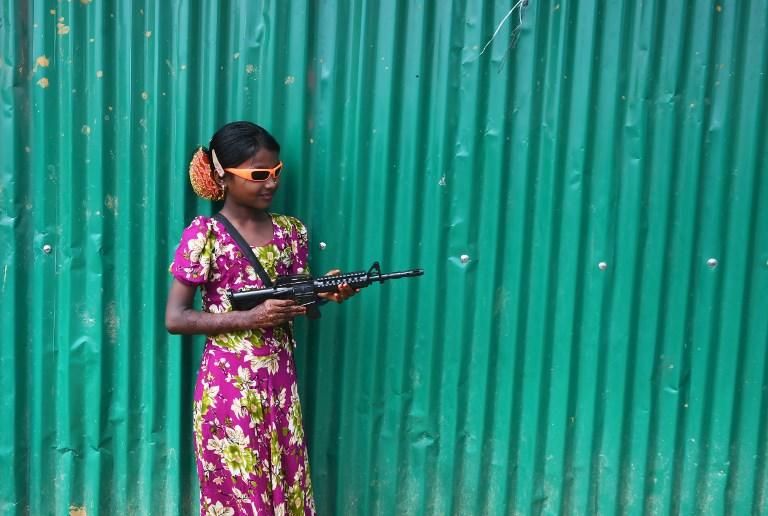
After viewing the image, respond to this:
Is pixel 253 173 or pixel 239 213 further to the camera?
pixel 239 213

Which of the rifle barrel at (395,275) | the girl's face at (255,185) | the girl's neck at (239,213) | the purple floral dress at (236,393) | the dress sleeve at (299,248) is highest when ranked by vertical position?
the girl's face at (255,185)

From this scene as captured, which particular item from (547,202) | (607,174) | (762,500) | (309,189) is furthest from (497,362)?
(762,500)

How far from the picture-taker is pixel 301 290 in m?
2.41

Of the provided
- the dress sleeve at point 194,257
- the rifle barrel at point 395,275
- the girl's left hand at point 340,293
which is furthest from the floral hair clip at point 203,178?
the rifle barrel at point 395,275

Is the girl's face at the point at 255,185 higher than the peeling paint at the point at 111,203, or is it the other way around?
the girl's face at the point at 255,185

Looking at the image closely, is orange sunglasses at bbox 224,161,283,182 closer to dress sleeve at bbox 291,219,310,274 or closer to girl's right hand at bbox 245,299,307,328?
dress sleeve at bbox 291,219,310,274

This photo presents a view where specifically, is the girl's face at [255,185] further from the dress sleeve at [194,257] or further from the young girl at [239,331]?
the dress sleeve at [194,257]

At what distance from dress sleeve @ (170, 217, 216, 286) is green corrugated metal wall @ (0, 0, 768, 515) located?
1.70 ft

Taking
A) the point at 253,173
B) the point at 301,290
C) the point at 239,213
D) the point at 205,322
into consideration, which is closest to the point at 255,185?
the point at 253,173

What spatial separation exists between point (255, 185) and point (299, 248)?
0.35m

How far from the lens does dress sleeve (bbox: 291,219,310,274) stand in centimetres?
265

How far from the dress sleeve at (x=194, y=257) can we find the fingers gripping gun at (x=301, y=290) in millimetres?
127

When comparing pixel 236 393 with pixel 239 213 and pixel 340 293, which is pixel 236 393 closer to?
pixel 340 293

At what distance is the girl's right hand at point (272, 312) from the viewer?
7.81ft
